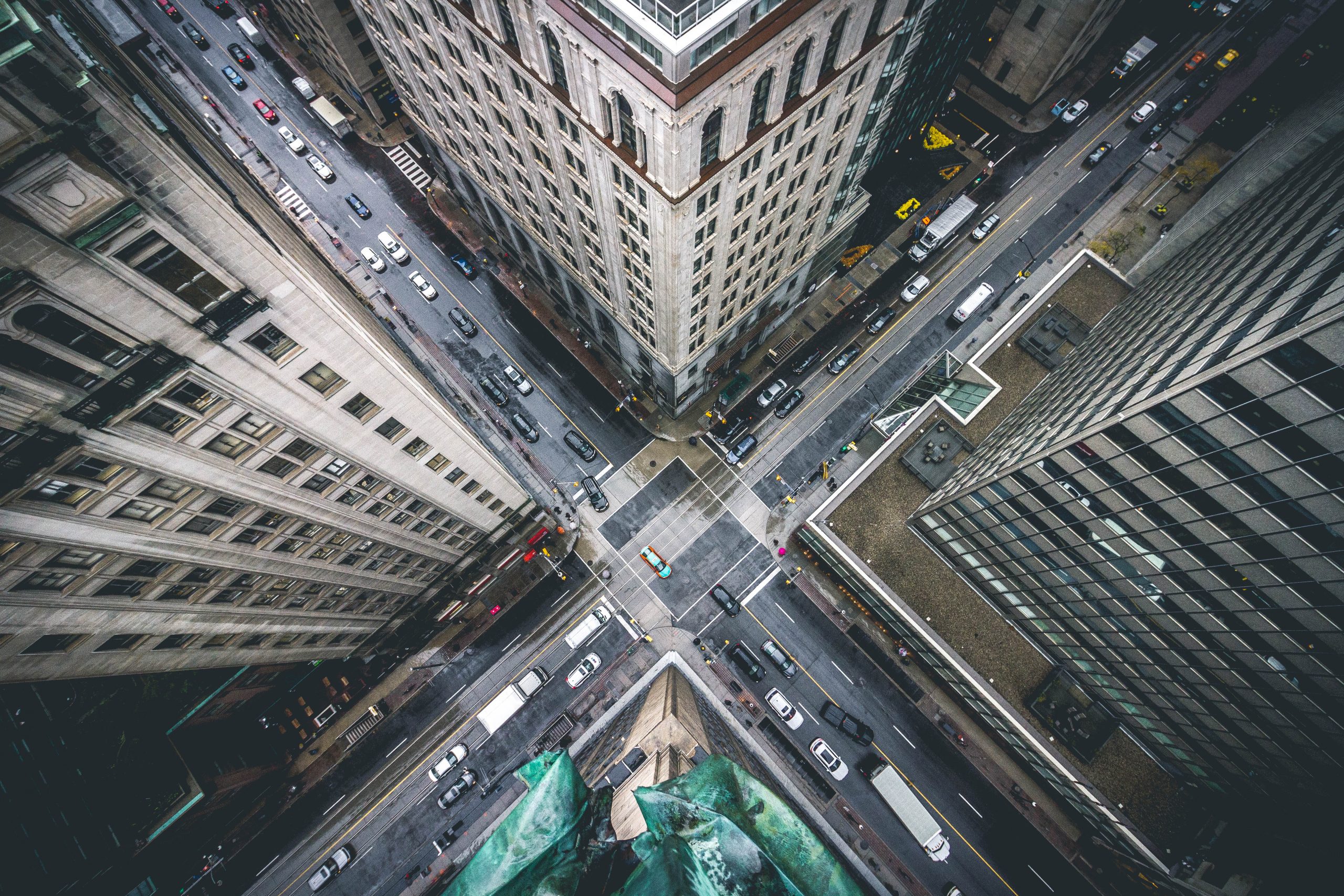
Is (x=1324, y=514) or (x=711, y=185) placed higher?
(x=711, y=185)

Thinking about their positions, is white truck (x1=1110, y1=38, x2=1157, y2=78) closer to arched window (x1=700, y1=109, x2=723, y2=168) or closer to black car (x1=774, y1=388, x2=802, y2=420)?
black car (x1=774, y1=388, x2=802, y2=420)

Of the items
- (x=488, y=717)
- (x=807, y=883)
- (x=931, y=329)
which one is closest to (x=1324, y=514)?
(x=807, y=883)

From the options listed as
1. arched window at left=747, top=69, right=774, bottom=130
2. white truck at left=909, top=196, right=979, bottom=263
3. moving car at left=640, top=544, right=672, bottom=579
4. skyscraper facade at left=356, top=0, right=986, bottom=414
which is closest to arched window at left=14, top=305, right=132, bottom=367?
skyscraper facade at left=356, top=0, right=986, bottom=414

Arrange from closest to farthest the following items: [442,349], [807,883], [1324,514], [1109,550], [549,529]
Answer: [807,883], [1324,514], [1109,550], [549,529], [442,349]

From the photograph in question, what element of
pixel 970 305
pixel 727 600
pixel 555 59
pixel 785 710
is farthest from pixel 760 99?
pixel 785 710

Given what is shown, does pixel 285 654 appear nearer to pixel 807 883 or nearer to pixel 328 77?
pixel 807 883

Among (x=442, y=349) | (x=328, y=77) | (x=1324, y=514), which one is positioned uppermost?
(x=328, y=77)

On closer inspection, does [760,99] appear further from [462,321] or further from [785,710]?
[785,710]
